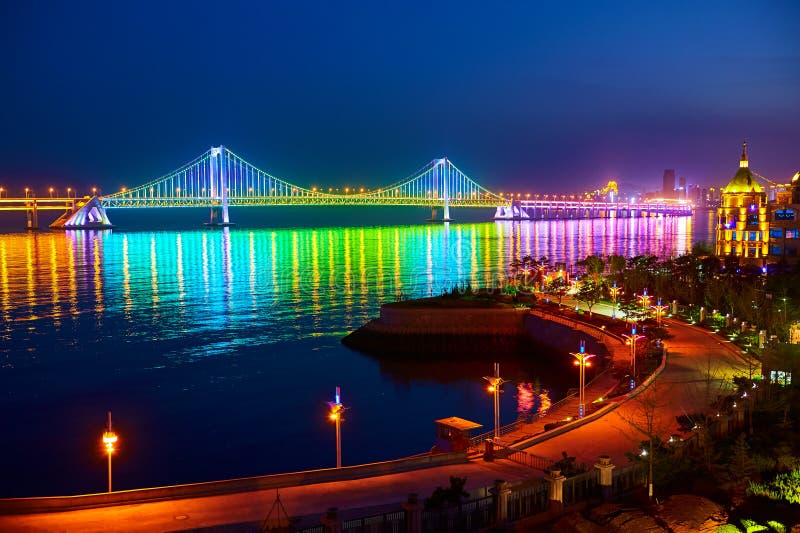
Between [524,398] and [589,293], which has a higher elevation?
[589,293]

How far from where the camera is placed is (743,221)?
60.8m

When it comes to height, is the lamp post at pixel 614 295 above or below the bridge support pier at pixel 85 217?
below

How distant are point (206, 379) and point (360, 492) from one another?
1637 cm

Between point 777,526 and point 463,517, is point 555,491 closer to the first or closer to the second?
point 463,517

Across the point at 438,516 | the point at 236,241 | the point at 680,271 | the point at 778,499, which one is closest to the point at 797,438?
the point at 778,499

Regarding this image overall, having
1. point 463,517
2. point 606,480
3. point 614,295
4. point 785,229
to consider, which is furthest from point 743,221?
point 463,517

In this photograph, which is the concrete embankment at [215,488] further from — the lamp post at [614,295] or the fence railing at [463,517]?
the lamp post at [614,295]

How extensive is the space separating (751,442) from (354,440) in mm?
10373

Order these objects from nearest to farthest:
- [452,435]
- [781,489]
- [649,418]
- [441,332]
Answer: [781,489]
[649,418]
[452,435]
[441,332]

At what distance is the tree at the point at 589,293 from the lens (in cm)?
3700

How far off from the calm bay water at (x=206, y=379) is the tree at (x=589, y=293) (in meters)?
6.05

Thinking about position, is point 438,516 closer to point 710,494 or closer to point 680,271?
point 710,494

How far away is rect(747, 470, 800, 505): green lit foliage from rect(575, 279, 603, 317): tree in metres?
22.9

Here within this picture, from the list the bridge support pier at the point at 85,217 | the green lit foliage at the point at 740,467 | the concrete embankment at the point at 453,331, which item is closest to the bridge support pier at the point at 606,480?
the green lit foliage at the point at 740,467
